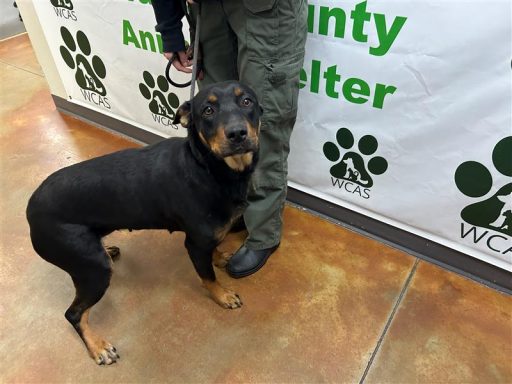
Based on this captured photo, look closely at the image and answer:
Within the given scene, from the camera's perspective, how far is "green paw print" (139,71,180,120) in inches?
113

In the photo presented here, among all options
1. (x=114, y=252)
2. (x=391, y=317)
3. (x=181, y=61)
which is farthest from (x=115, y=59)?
(x=391, y=317)

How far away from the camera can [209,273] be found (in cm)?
201

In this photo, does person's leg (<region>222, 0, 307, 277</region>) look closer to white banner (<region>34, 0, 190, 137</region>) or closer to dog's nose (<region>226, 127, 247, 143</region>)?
dog's nose (<region>226, 127, 247, 143</region>)

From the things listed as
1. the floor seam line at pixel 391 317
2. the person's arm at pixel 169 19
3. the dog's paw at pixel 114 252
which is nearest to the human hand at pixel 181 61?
the person's arm at pixel 169 19

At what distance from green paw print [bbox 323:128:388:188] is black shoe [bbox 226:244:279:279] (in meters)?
0.67

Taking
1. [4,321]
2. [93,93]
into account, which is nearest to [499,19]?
[4,321]

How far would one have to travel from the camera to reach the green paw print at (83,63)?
3149mm

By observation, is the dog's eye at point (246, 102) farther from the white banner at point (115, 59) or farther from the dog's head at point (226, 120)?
the white banner at point (115, 59)

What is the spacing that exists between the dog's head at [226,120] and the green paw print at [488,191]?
1069 millimetres

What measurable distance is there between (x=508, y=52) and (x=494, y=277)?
48.0 inches

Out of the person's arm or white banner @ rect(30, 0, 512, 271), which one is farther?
the person's arm

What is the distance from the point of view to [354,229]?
101 inches

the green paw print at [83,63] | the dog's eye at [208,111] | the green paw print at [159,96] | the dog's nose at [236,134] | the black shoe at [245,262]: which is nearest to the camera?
the dog's nose at [236,134]

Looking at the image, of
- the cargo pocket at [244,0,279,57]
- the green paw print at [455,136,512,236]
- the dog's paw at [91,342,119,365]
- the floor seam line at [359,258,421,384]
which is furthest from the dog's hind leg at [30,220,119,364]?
the green paw print at [455,136,512,236]
